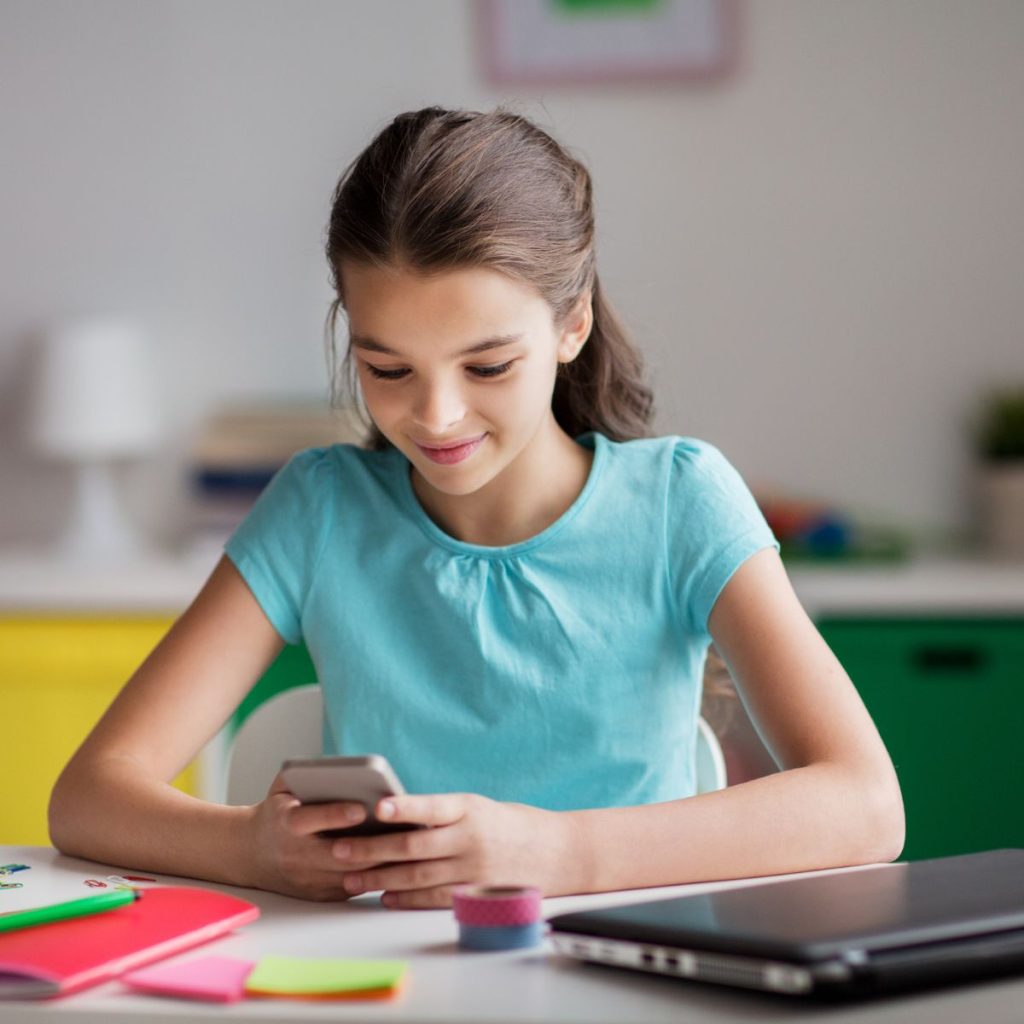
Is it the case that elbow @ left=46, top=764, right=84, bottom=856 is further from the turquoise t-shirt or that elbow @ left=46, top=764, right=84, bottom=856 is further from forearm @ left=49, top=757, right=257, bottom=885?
the turquoise t-shirt

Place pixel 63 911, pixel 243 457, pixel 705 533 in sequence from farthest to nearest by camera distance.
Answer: pixel 243 457
pixel 705 533
pixel 63 911

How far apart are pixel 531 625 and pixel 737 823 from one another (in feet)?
1.17

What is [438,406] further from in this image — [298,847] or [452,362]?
[298,847]

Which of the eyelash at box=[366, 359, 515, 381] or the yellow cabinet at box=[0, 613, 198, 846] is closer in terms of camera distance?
the eyelash at box=[366, 359, 515, 381]

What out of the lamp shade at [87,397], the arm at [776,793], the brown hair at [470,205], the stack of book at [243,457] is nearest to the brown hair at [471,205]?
the brown hair at [470,205]

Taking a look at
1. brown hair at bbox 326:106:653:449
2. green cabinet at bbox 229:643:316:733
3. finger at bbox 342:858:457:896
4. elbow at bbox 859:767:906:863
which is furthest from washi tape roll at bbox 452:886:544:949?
green cabinet at bbox 229:643:316:733

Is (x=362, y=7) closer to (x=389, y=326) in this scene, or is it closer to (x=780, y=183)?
(x=780, y=183)

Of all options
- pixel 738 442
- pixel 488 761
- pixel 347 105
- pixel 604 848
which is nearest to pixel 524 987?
pixel 604 848

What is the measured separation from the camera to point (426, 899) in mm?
970

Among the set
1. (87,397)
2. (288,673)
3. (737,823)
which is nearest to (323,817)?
(737,823)

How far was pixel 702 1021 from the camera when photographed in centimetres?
73

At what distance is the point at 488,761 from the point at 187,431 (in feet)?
6.15

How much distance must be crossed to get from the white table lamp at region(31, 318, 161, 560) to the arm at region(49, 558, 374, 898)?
155 centimetres

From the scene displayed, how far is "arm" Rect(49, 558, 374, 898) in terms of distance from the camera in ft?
3.33
